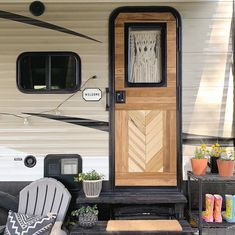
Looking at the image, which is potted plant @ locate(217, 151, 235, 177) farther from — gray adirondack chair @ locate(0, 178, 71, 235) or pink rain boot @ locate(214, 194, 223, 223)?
gray adirondack chair @ locate(0, 178, 71, 235)

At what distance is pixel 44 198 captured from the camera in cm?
403

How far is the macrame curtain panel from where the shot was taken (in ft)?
13.7

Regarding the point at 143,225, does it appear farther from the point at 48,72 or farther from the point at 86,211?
the point at 48,72

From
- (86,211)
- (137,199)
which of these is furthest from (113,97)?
(86,211)

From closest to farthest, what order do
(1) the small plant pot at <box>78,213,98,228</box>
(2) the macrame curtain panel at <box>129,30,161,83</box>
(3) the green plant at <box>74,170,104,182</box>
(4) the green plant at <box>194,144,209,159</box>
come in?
(1) the small plant pot at <box>78,213,98,228</box>, (3) the green plant at <box>74,170,104,182</box>, (4) the green plant at <box>194,144,209,159</box>, (2) the macrame curtain panel at <box>129,30,161,83</box>

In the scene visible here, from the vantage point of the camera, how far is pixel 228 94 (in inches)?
164

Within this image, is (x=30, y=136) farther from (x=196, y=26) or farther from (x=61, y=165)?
(x=196, y=26)

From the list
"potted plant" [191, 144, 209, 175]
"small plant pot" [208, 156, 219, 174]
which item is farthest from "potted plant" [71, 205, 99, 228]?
"small plant pot" [208, 156, 219, 174]

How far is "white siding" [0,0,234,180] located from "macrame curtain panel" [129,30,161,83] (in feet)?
1.02

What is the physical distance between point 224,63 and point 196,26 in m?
0.54

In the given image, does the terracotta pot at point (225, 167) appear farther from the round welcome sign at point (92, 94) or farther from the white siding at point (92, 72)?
the round welcome sign at point (92, 94)

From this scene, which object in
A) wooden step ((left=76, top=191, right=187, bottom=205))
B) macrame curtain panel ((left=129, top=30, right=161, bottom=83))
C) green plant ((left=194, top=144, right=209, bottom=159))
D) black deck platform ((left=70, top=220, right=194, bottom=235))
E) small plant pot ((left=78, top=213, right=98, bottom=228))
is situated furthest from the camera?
macrame curtain panel ((left=129, top=30, right=161, bottom=83))

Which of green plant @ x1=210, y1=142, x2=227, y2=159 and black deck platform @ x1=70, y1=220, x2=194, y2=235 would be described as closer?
black deck platform @ x1=70, y1=220, x2=194, y2=235

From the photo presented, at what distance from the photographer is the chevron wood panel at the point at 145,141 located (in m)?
4.14
